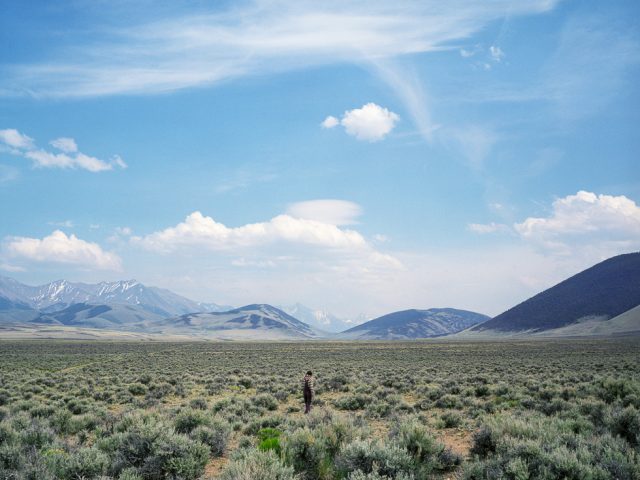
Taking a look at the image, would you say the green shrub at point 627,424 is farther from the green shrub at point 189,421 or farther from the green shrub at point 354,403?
the green shrub at point 189,421

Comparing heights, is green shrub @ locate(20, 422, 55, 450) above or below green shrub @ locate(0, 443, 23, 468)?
below

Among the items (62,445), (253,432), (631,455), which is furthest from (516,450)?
(62,445)

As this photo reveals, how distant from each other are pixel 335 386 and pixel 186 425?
45.7 ft

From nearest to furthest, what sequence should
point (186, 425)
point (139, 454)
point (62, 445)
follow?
point (139, 454), point (62, 445), point (186, 425)

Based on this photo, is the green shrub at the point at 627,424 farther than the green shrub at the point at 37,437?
No

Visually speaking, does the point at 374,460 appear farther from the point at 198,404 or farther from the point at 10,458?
the point at 198,404

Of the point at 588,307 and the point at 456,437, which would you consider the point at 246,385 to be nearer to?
the point at 456,437

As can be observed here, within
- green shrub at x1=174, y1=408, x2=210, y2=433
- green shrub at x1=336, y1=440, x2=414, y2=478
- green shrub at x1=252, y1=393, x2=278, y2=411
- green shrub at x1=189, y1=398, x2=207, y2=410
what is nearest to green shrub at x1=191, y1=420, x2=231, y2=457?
green shrub at x1=174, y1=408, x2=210, y2=433

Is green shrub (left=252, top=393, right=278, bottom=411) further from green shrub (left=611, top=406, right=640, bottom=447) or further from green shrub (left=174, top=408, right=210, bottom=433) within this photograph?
green shrub (left=611, top=406, right=640, bottom=447)

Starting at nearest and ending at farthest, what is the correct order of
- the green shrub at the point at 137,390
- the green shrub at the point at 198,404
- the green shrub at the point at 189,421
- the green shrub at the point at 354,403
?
1. the green shrub at the point at 189,421
2. the green shrub at the point at 198,404
3. the green shrub at the point at 354,403
4. the green shrub at the point at 137,390

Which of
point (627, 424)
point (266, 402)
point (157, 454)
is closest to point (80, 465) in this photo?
point (157, 454)

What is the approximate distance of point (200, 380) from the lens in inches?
1112

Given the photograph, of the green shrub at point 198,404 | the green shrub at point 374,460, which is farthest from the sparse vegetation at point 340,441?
the green shrub at point 198,404

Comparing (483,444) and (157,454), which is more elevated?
(157,454)
